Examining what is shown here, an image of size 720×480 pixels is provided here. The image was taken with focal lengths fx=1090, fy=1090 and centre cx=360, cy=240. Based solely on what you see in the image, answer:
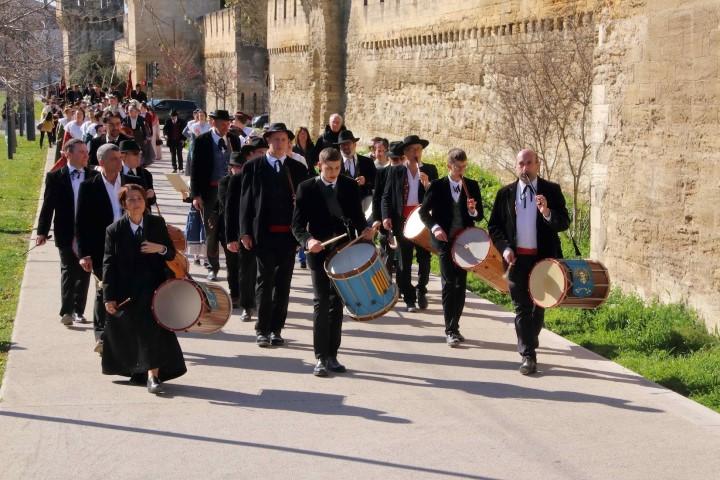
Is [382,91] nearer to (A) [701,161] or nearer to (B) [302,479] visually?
(A) [701,161]

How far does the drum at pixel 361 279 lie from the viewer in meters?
7.94

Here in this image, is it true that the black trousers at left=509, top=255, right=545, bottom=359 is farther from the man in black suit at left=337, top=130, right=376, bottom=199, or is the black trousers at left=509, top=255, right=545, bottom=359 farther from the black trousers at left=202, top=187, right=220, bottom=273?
the black trousers at left=202, top=187, right=220, bottom=273

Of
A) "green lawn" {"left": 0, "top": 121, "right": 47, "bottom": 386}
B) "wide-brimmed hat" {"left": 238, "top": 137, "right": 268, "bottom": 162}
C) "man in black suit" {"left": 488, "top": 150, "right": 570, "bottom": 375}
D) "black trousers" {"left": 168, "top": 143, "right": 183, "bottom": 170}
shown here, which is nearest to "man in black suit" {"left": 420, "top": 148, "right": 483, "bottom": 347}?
"man in black suit" {"left": 488, "top": 150, "right": 570, "bottom": 375}

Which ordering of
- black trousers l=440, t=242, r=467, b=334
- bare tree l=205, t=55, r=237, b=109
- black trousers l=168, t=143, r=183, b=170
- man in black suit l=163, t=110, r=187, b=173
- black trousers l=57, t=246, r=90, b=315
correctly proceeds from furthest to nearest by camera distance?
bare tree l=205, t=55, r=237, b=109 < black trousers l=168, t=143, r=183, b=170 < man in black suit l=163, t=110, r=187, b=173 < black trousers l=57, t=246, r=90, b=315 < black trousers l=440, t=242, r=467, b=334

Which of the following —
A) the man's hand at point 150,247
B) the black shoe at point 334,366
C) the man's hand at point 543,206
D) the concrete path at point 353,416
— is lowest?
the concrete path at point 353,416

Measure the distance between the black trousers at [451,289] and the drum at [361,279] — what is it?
135 centimetres

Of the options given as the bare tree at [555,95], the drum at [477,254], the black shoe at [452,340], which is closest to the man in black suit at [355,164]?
the drum at [477,254]

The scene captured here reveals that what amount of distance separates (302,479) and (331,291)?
2542 millimetres

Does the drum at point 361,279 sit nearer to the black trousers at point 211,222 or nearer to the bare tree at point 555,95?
the black trousers at point 211,222

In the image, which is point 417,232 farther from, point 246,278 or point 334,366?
point 334,366

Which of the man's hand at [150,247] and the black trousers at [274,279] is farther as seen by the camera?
the black trousers at [274,279]

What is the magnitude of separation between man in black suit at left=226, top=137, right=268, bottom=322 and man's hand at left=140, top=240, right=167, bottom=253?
74.2 inches

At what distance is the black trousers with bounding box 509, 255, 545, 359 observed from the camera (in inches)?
333

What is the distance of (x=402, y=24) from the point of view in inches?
1078
